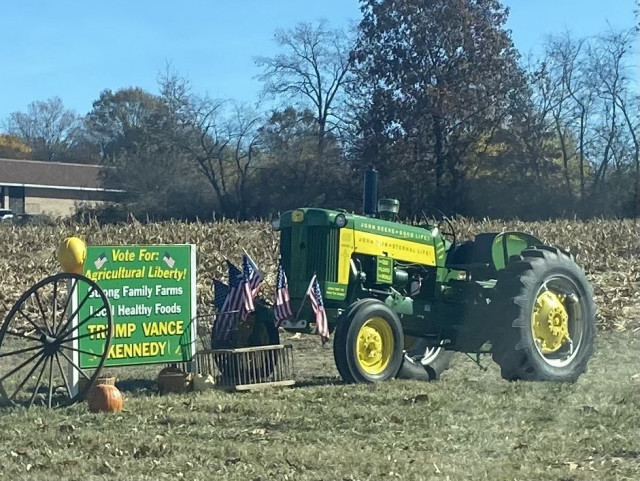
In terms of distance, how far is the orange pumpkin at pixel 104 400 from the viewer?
8.20m

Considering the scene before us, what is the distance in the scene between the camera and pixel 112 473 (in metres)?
6.10

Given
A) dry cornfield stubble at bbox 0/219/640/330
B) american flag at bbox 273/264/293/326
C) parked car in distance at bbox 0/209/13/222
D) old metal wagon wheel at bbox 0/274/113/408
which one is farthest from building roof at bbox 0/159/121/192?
american flag at bbox 273/264/293/326

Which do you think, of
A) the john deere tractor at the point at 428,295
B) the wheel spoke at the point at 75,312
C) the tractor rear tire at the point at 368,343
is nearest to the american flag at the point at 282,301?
the john deere tractor at the point at 428,295

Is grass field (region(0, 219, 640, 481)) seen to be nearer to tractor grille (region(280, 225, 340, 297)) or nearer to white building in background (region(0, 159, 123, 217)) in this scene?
tractor grille (region(280, 225, 340, 297))

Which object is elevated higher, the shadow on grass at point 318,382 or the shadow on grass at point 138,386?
the shadow on grass at point 318,382

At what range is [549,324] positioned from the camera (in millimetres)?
10336

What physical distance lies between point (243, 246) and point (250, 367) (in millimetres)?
11133

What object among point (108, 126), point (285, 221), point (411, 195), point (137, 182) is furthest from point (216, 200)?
point (285, 221)

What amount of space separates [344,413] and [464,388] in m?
2.02

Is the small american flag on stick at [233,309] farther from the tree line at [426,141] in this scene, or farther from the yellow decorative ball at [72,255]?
the tree line at [426,141]

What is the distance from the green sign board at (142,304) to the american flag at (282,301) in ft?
3.27

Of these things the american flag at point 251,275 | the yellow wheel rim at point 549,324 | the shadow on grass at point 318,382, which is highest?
the american flag at point 251,275

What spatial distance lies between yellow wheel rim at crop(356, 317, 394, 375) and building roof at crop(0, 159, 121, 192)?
5200 cm

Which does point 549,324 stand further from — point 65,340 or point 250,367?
point 65,340
